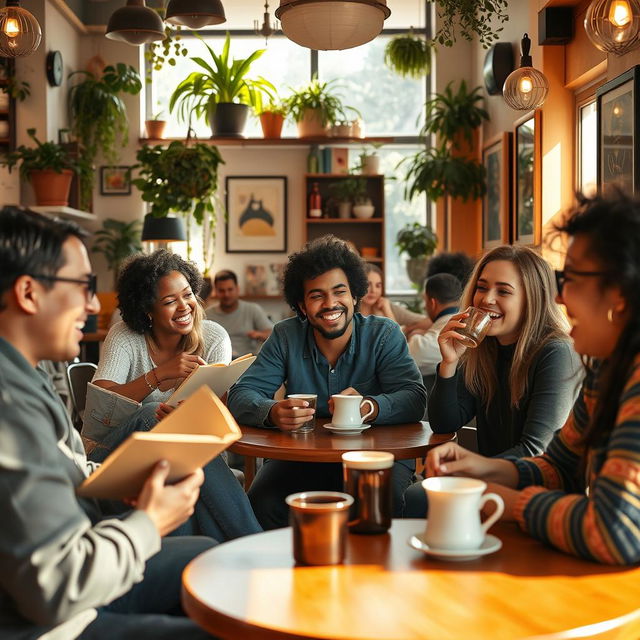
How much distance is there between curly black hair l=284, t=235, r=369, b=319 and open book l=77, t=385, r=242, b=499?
1.57m

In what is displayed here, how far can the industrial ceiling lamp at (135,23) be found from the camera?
566 centimetres

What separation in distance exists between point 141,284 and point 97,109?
5114 millimetres

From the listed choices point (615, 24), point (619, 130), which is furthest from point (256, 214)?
point (615, 24)

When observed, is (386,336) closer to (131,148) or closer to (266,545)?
(266,545)

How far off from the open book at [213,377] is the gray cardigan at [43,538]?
50.5 inches

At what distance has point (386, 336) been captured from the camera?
3082 millimetres

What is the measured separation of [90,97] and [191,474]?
7.10 metres

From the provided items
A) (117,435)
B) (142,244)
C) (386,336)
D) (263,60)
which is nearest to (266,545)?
(117,435)

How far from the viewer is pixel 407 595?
1.31 meters

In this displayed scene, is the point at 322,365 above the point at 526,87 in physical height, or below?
below

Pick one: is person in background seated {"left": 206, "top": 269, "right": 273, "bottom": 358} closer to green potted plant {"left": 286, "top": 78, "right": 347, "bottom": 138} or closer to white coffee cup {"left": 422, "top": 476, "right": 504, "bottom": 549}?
green potted plant {"left": 286, "top": 78, "right": 347, "bottom": 138}

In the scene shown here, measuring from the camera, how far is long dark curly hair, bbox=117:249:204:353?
3.37 m

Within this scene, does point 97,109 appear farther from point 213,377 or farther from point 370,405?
point 370,405

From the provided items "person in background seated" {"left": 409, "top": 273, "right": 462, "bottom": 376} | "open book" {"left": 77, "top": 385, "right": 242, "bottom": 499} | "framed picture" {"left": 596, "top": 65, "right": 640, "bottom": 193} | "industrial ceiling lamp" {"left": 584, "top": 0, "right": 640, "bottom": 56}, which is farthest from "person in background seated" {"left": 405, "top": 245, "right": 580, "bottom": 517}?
"person in background seated" {"left": 409, "top": 273, "right": 462, "bottom": 376}
